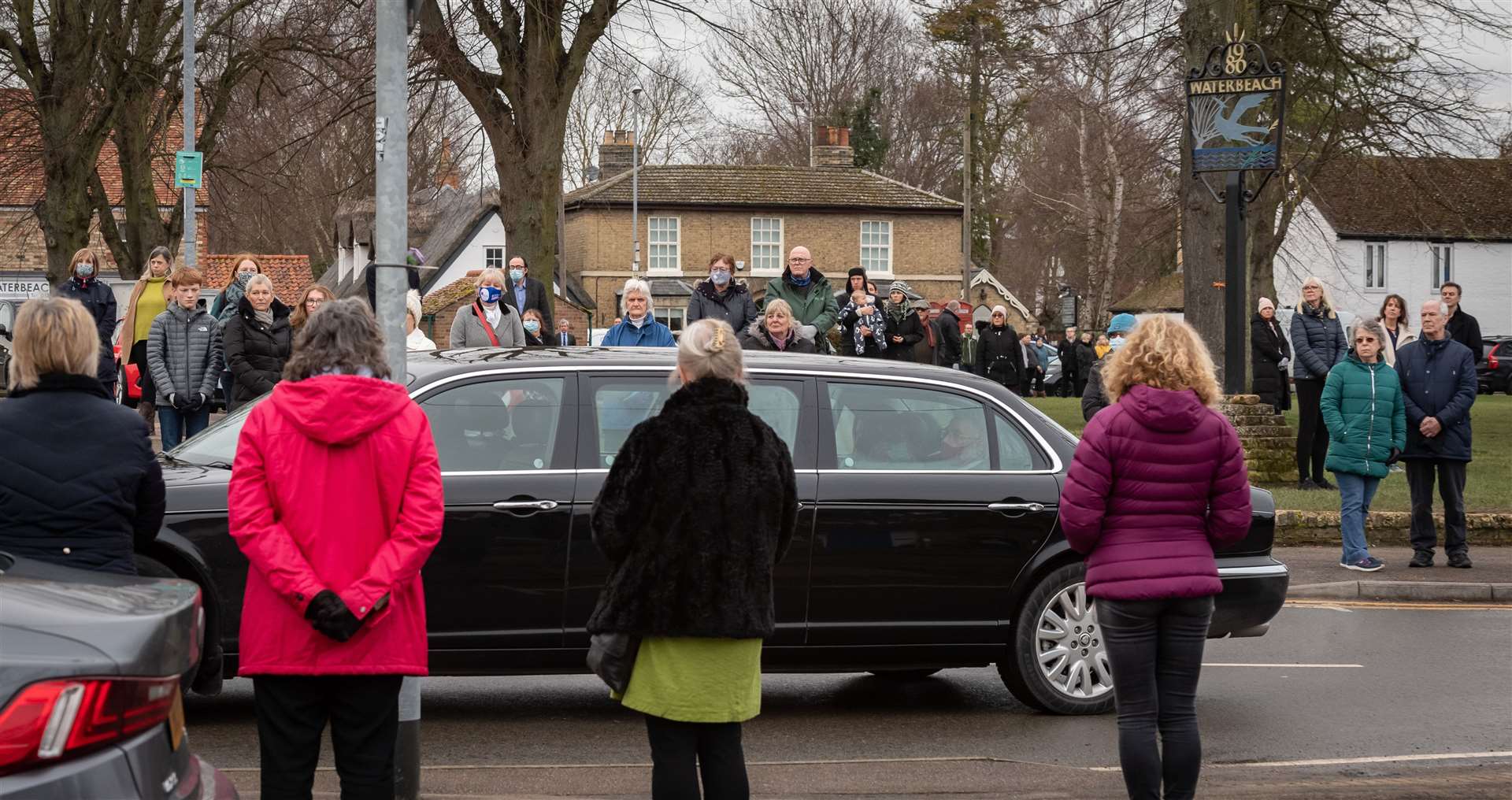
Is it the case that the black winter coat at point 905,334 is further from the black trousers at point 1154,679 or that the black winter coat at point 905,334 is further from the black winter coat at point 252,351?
the black trousers at point 1154,679

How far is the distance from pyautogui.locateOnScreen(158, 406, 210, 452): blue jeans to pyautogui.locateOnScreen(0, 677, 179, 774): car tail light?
32.4ft

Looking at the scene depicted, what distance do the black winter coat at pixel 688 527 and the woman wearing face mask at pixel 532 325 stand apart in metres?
10.0

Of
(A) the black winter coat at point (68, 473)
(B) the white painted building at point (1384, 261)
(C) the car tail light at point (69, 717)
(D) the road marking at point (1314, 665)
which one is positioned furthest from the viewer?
(B) the white painted building at point (1384, 261)

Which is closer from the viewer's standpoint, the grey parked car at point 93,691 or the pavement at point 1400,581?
the grey parked car at point 93,691

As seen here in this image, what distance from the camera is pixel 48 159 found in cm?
2902

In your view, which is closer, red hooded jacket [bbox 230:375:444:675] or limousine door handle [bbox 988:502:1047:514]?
red hooded jacket [bbox 230:375:444:675]

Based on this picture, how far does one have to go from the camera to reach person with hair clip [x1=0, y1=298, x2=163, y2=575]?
5.14 metres

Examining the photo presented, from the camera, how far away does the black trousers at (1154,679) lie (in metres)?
5.68

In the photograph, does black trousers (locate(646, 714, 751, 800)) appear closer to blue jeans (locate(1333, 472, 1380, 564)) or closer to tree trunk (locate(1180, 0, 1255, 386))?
blue jeans (locate(1333, 472, 1380, 564))

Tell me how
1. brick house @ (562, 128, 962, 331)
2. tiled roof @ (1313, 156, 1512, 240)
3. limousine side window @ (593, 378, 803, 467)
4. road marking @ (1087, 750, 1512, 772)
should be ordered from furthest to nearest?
brick house @ (562, 128, 962, 331) → tiled roof @ (1313, 156, 1512, 240) → limousine side window @ (593, 378, 803, 467) → road marking @ (1087, 750, 1512, 772)

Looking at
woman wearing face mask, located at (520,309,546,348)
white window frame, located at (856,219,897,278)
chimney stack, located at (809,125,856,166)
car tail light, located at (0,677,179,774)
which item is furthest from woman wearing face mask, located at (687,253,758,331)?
chimney stack, located at (809,125,856,166)

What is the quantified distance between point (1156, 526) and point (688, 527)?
1.73 m

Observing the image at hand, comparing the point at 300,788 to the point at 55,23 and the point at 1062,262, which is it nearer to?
the point at 55,23

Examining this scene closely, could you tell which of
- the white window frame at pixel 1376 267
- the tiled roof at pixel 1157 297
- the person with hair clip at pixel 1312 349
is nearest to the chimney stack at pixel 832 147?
the tiled roof at pixel 1157 297
